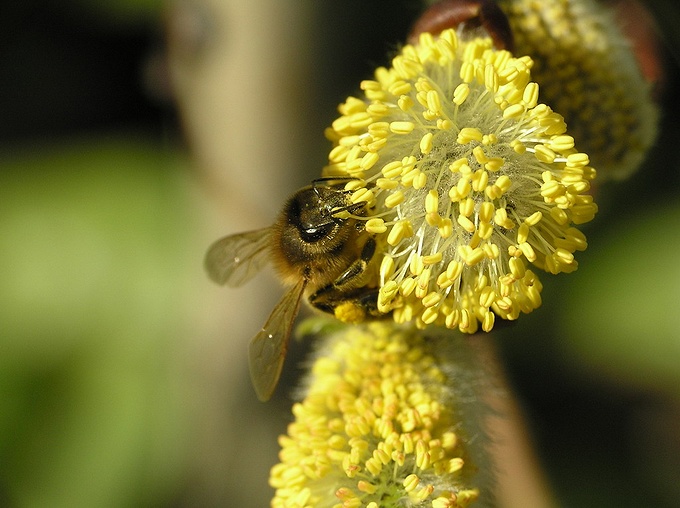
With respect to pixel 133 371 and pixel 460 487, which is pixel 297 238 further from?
pixel 133 371

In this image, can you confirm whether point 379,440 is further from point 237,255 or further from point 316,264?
point 237,255

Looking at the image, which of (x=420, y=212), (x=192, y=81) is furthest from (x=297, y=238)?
(x=192, y=81)

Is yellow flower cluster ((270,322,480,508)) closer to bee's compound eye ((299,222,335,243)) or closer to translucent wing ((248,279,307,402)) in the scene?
translucent wing ((248,279,307,402))

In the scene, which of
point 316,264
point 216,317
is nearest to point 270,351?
point 316,264

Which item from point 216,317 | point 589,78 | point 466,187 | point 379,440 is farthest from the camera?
point 216,317

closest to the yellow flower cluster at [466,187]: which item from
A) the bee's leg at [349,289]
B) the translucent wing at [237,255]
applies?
the bee's leg at [349,289]
